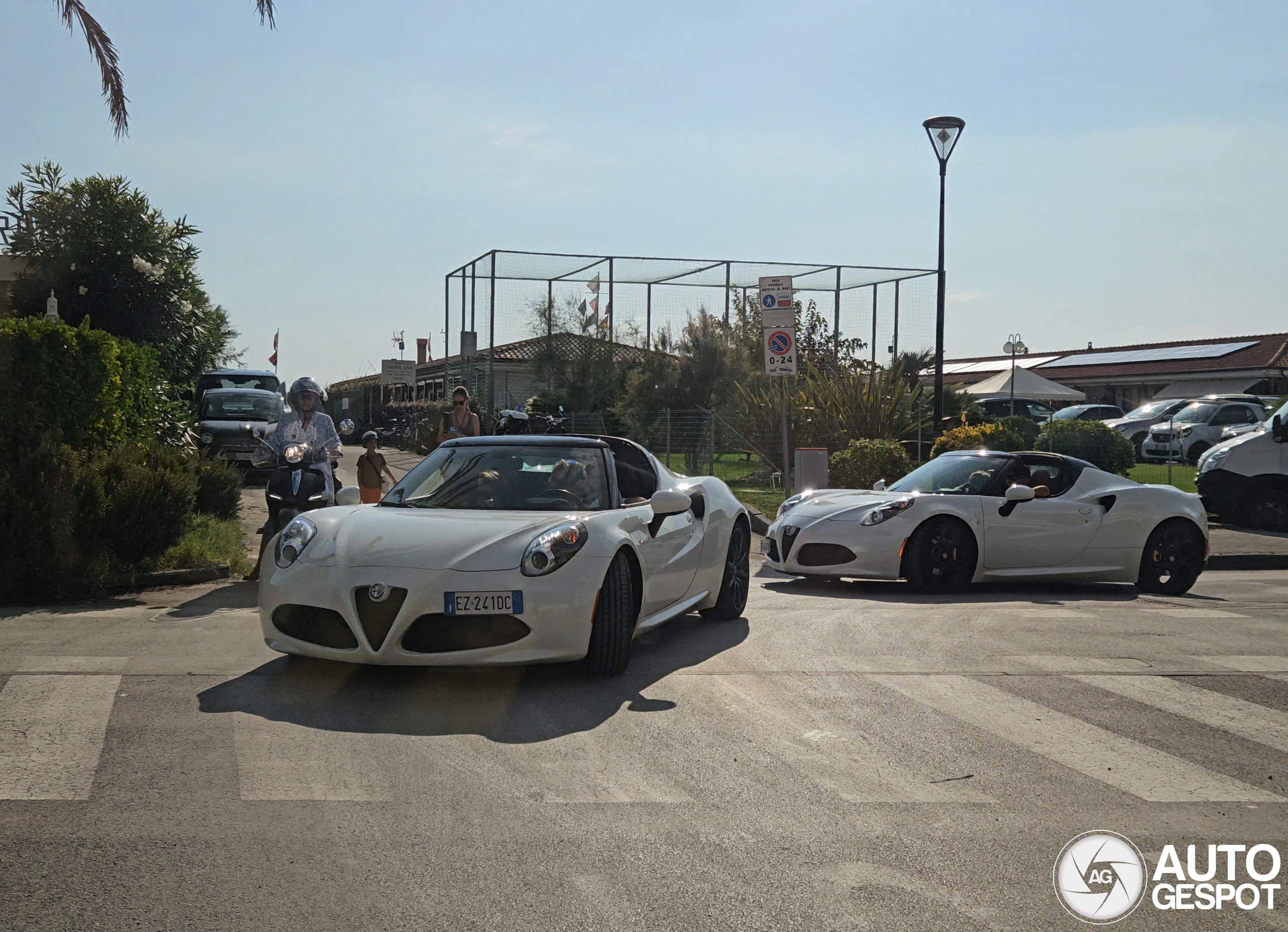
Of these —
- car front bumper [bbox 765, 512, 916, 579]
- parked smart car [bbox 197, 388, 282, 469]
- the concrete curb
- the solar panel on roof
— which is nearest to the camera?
car front bumper [bbox 765, 512, 916, 579]

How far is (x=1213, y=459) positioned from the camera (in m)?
18.2

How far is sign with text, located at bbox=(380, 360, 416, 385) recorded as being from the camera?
34469mm

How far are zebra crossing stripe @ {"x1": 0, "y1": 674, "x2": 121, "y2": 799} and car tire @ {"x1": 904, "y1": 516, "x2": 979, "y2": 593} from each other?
6.64 metres

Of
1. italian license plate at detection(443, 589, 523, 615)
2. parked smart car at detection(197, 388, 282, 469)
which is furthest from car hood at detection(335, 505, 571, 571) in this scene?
parked smart car at detection(197, 388, 282, 469)

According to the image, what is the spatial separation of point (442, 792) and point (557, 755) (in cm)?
65

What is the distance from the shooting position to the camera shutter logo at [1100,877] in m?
3.62

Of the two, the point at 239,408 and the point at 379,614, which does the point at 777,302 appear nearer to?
the point at 239,408

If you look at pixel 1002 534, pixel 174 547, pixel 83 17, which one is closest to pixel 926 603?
pixel 1002 534

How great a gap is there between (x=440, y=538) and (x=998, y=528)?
20.4ft

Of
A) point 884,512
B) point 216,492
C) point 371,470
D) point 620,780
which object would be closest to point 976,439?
point 884,512

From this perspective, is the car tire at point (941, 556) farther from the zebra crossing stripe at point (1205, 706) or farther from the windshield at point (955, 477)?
the zebra crossing stripe at point (1205, 706)

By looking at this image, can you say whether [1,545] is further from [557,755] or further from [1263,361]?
[1263,361]

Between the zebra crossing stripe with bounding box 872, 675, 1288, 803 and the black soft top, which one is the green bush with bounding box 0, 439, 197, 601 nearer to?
the black soft top

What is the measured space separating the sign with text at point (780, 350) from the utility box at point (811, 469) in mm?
1129
